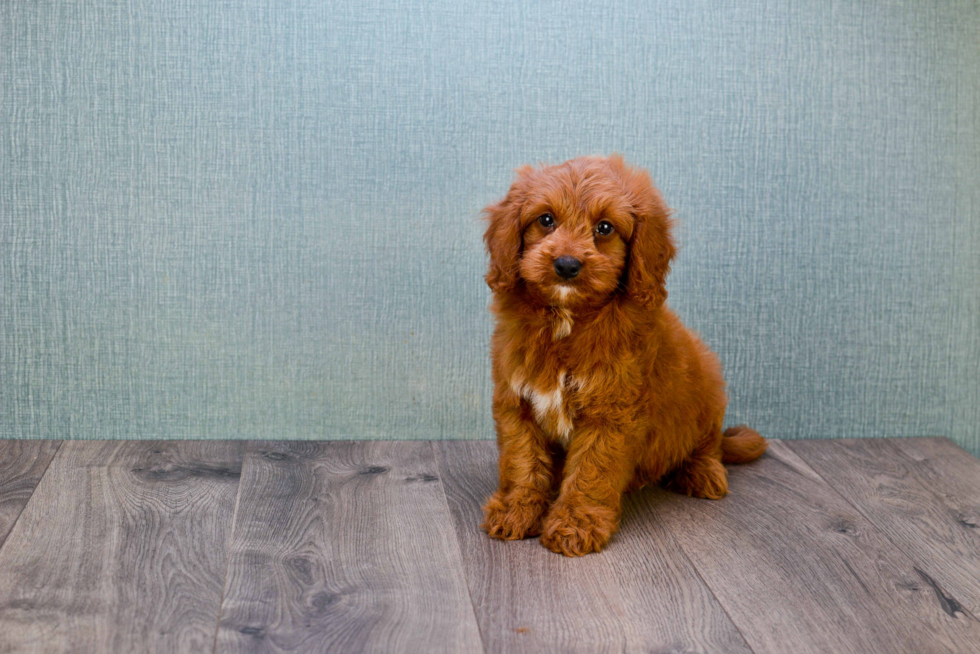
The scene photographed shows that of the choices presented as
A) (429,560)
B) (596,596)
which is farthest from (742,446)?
(429,560)

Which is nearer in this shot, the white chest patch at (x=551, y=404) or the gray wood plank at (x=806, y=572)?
the gray wood plank at (x=806, y=572)

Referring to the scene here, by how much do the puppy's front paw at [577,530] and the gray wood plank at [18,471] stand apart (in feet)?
3.78

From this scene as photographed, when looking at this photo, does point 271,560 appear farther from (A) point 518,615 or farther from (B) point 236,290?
(B) point 236,290

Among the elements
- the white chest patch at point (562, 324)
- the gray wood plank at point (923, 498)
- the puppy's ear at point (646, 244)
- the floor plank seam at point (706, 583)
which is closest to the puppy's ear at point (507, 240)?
the white chest patch at point (562, 324)

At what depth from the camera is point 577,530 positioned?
6.50ft

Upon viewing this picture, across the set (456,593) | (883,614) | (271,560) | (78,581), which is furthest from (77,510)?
(883,614)

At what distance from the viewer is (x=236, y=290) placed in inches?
101

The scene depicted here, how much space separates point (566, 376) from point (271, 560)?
725mm

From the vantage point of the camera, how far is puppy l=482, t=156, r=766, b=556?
6.38 feet

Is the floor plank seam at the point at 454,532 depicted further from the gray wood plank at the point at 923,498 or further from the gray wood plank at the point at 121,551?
the gray wood plank at the point at 923,498

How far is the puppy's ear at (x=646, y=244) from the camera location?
1.99 m

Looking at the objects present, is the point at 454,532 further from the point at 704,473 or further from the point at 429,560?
the point at 704,473

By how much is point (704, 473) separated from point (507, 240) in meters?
0.82

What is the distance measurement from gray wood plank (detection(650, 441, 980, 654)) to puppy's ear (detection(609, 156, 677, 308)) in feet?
1.85
